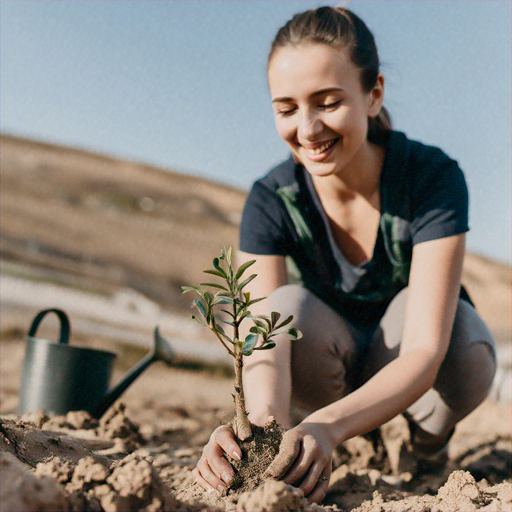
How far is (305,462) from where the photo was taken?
4.34ft

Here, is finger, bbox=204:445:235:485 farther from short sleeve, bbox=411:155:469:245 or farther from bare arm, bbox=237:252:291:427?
short sleeve, bbox=411:155:469:245

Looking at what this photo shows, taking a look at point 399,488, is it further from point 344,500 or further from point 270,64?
point 270,64

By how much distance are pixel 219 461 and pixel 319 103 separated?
107 centimetres

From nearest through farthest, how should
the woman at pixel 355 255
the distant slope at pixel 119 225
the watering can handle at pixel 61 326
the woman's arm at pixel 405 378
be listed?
the woman's arm at pixel 405 378
the woman at pixel 355 255
the watering can handle at pixel 61 326
the distant slope at pixel 119 225

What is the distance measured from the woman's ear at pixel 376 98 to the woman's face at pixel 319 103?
0.10 m

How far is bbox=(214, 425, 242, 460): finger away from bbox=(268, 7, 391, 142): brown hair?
1173 mm

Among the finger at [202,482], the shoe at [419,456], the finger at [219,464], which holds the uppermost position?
the finger at [219,464]

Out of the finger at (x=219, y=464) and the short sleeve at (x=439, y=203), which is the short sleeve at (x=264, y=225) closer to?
the short sleeve at (x=439, y=203)

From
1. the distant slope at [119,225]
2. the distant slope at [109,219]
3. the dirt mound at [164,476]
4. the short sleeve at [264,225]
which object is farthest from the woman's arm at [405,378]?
the distant slope at [109,219]

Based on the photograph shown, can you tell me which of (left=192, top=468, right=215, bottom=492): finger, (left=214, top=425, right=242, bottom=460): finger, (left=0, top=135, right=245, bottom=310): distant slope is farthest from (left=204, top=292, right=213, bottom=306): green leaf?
(left=0, top=135, right=245, bottom=310): distant slope

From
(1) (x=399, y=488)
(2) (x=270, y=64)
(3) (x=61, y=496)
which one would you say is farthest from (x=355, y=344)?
(3) (x=61, y=496)

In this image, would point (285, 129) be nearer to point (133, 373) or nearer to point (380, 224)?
point (380, 224)

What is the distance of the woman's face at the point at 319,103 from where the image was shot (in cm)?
176

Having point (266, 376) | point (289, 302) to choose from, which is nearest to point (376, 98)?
point (289, 302)
